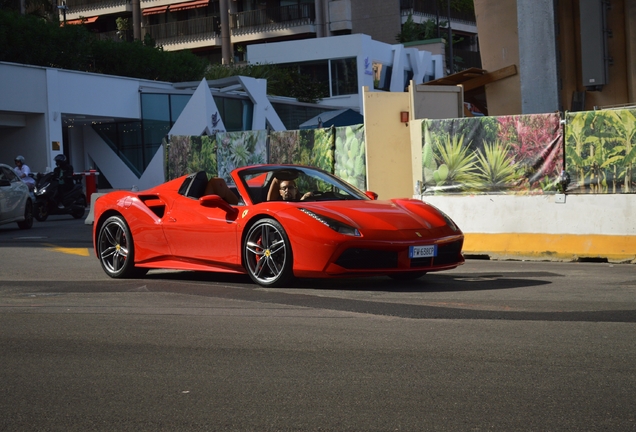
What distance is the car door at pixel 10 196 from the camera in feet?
66.9

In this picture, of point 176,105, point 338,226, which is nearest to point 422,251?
point 338,226

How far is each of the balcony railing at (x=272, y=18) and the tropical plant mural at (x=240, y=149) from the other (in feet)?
150

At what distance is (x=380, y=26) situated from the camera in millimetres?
66375

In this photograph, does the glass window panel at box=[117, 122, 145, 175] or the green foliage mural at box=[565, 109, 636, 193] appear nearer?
the green foliage mural at box=[565, 109, 636, 193]

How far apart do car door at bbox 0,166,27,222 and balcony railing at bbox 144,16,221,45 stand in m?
46.5

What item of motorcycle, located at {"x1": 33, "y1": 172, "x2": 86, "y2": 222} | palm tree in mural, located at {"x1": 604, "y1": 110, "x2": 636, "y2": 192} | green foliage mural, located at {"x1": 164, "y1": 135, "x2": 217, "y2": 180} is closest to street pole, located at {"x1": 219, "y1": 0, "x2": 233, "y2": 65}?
motorcycle, located at {"x1": 33, "y1": 172, "x2": 86, "y2": 222}

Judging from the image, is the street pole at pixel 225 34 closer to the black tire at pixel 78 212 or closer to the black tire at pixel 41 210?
the black tire at pixel 78 212

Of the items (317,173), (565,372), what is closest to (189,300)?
(317,173)

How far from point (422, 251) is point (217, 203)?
85.1 inches

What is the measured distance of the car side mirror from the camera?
986 cm

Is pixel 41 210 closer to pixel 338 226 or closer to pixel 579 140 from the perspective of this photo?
pixel 579 140

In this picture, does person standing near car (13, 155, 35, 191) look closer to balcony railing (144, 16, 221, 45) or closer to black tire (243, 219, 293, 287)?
black tire (243, 219, 293, 287)

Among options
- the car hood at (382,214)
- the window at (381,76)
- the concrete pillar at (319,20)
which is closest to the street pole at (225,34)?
the concrete pillar at (319,20)

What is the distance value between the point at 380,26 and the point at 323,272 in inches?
2321
